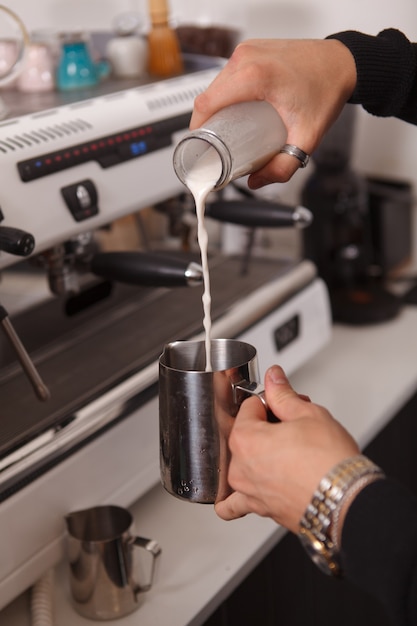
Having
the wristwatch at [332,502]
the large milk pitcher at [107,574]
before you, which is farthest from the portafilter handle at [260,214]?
the wristwatch at [332,502]

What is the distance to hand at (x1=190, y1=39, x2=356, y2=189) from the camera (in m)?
0.82

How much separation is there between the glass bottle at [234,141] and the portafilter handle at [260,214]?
0.44 m

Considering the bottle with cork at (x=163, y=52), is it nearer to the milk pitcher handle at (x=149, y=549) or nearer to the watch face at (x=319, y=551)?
the milk pitcher handle at (x=149, y=549)

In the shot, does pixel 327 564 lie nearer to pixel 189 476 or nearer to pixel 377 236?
pixel 189 476

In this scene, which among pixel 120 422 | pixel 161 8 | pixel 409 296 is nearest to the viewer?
pixel 120 422

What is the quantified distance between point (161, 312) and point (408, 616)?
2.44ft

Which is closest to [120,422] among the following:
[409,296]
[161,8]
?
[161,8]

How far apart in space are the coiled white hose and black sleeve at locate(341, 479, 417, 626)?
0.41 meters

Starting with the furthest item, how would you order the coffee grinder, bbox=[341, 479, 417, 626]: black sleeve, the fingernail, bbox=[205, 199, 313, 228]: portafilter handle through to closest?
the coffee grinder, bbox=[205, 199, 313, 228]: portafilter handle, the fingernail, bbox=[341, 479, 417, 626]: black sleeve

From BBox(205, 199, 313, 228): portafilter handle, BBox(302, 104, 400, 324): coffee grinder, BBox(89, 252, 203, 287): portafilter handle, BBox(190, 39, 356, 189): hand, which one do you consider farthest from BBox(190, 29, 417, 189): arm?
BBox(302, 104, 400, 324): coffee grinder

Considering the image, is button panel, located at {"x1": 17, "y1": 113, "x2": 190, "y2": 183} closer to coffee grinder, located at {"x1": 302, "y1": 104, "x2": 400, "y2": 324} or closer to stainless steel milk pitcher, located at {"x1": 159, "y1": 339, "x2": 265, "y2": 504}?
stainless steel milk pitcher, located at {"x1": 159, "y1": 339, "x2": 265, "y2": 504}

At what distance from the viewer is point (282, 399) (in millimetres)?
744

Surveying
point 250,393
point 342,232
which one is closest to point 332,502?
point 250,393

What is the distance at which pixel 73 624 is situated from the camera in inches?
38.0
